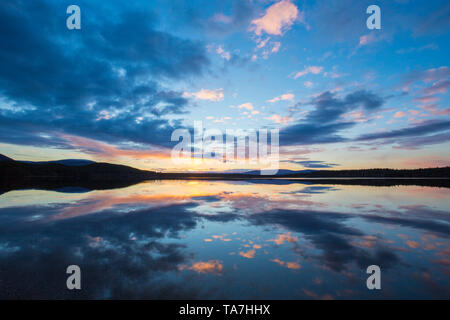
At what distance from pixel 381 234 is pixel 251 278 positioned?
7843 mm

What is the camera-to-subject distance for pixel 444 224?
1147 centimetres

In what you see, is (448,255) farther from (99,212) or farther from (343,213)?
(99,212)

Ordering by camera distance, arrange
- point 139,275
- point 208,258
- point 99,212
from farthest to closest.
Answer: point 99,212 < point 208,258 < point 139,275

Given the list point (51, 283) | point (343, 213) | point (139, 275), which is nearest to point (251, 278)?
point (139, 275)

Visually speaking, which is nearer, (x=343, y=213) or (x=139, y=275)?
(x=139, y=275)

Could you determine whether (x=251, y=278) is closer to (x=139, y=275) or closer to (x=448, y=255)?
(x=139, y=275)
